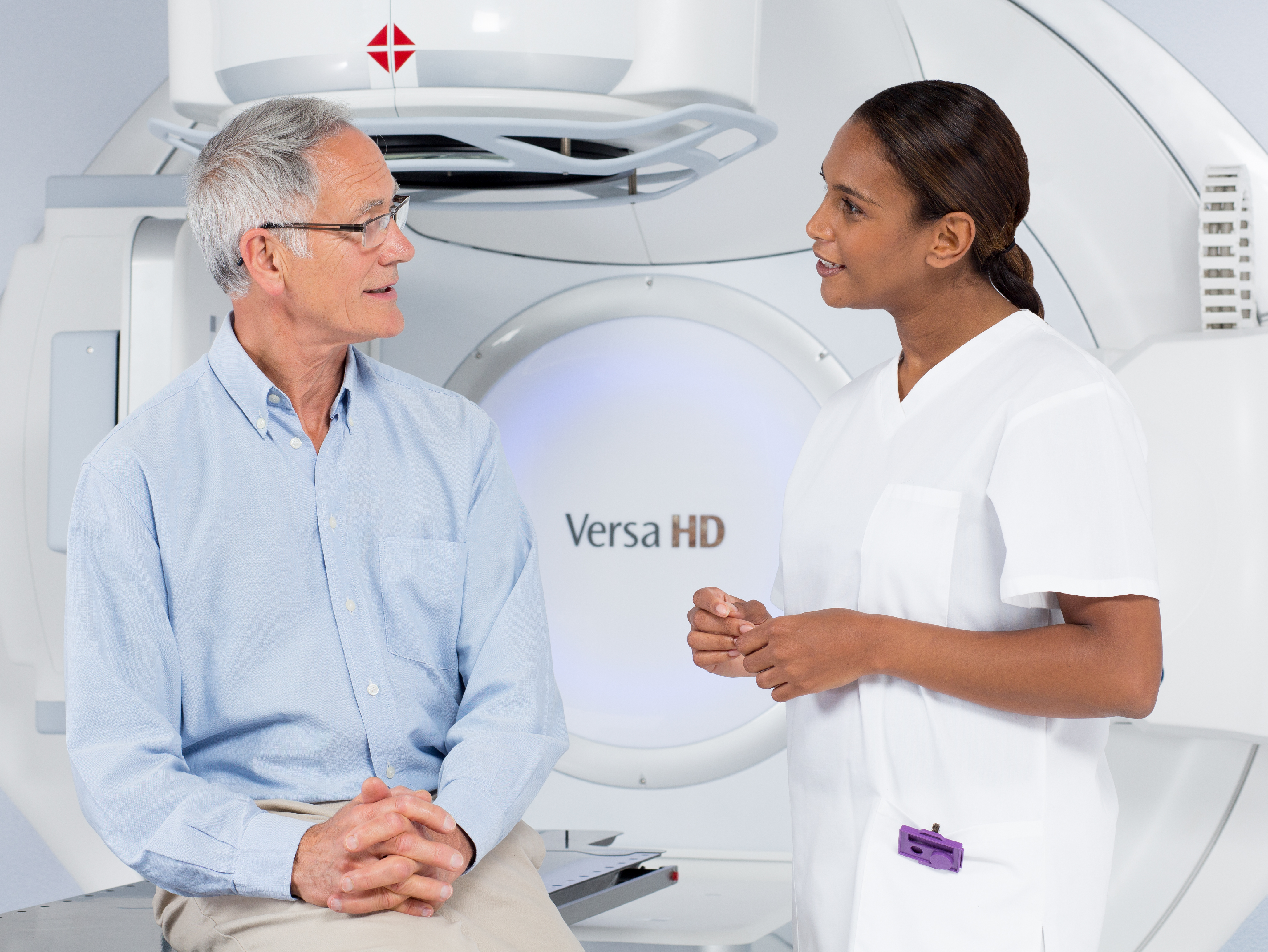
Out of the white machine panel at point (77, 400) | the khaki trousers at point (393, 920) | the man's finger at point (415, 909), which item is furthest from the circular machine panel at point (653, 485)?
the man's finger at point (415, 909)

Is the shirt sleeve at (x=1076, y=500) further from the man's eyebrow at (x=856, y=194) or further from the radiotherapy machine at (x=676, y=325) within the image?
the radiotherapy machine at (x=676, y=325)

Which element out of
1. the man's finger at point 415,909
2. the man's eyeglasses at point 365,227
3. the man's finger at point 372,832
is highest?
the man's eyeglasses at point 365,227

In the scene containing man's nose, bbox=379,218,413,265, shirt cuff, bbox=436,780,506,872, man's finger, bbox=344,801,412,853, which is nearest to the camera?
man's finger, bbox=344,801,412,853

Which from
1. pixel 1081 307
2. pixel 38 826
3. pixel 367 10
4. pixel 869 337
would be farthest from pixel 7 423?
pixel 1081 307

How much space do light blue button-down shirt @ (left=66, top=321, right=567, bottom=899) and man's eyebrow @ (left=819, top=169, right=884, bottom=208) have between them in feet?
1.50

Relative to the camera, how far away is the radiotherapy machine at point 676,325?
4.58ft

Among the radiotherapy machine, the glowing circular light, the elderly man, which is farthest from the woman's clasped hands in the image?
the glowing circular light

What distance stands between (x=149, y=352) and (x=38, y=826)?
2.95 feet

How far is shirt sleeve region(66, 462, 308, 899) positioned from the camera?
38.4 inches

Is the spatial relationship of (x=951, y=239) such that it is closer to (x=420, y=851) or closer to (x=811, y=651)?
(x=811, y=651)

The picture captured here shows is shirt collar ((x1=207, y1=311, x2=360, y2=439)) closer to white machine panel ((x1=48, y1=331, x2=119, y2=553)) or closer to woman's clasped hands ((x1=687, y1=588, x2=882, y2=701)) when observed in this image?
woman's clasped hands ((x1=687, y1=588, x2=882, y2=701))

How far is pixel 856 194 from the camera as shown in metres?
1.10

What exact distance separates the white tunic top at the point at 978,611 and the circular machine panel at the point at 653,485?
74cm

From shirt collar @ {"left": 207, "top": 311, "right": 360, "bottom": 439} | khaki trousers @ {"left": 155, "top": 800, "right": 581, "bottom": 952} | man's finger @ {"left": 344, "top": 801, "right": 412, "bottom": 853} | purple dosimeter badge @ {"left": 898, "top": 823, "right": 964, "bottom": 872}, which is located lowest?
khaki trousers @ {"left": 155, "top": 800, "right": 581, "bottom": 952}
